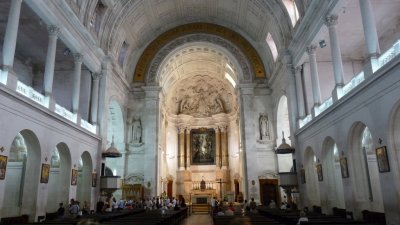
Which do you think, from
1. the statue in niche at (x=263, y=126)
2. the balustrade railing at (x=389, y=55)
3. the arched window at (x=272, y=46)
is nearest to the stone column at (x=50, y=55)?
the balustrade railing at (x=389, y=55)

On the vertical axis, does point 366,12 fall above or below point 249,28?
below

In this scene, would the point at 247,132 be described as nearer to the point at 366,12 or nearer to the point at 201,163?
the point at 201,163

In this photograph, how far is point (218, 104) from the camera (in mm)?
34094

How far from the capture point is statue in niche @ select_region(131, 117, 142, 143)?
2412 cm

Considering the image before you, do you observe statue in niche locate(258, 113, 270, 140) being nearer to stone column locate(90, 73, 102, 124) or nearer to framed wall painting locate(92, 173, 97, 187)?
stone column locate(90, 73, 102, 124)

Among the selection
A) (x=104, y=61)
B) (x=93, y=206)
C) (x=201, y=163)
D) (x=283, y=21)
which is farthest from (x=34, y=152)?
(x=201, y=163)

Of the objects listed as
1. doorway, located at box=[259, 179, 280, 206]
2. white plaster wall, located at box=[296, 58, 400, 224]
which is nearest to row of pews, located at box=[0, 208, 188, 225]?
white plaster wall, located at box=[296, 58, 400, 224]

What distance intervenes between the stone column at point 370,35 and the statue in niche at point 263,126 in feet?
44.5

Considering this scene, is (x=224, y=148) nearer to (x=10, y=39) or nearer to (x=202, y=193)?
(x=202, y=193)

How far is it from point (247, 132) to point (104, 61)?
1074 centimetres

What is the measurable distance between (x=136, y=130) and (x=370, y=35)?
17437 mm

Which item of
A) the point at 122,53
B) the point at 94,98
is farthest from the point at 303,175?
the point at 122,53

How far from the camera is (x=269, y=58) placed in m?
23.4

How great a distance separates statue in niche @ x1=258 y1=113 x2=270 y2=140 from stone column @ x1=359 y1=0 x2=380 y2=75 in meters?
13.6
